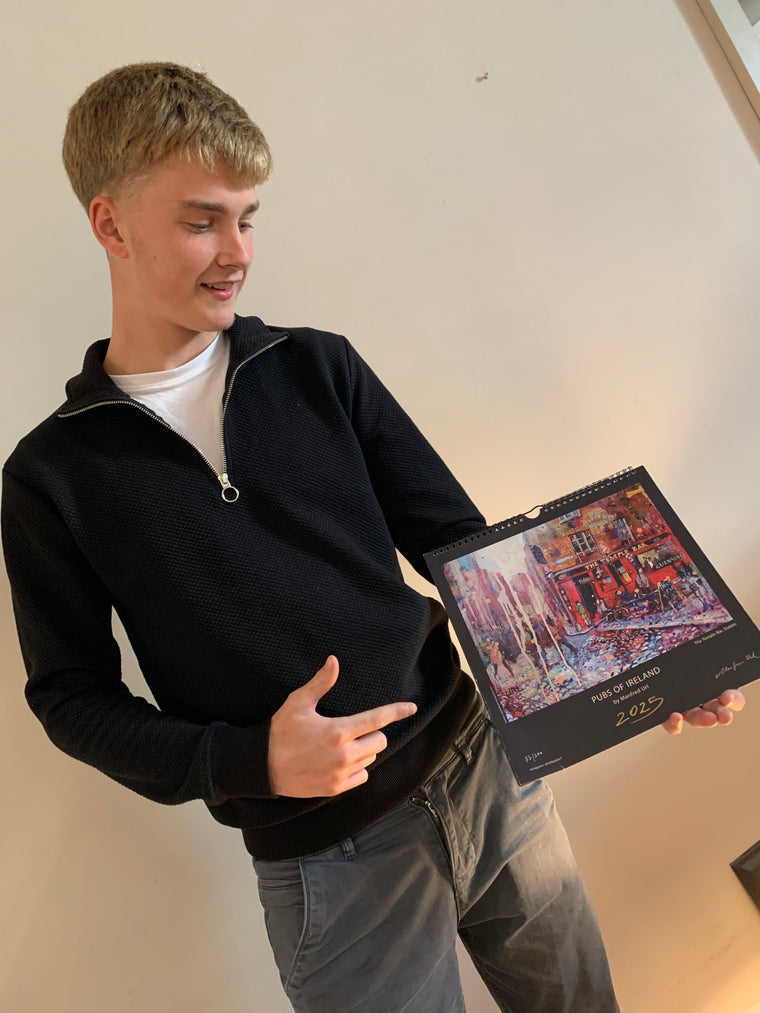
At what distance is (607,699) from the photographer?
0.79 metres

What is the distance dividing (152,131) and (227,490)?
0.39 metres

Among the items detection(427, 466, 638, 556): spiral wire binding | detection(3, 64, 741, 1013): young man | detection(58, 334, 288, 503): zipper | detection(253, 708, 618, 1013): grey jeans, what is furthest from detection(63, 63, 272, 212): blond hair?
detection(253, 708, 618, 1013): grey jeans

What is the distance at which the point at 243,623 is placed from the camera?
2.64 feet

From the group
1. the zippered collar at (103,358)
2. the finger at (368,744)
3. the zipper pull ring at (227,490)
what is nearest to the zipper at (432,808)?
the finger at (368,744)

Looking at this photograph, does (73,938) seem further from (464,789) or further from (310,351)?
(310,351)

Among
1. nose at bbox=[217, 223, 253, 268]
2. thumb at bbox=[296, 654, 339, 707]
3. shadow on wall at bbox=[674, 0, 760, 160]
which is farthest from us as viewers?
shadow on wall at bbox=[674, 0, 760, 160]

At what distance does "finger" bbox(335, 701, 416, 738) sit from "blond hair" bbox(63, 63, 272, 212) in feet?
1.97

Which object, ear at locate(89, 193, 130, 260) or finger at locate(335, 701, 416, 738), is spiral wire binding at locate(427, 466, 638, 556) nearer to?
finger at locate(335, 701, 416, 738)

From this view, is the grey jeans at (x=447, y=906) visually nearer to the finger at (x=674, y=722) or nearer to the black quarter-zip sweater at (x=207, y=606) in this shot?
the black quarter-zip sweater at (x=207, y=606)

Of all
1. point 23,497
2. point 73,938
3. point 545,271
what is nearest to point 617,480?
point 545,271

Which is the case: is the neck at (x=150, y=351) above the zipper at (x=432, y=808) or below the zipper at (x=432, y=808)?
above

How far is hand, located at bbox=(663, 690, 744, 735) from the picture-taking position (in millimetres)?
788

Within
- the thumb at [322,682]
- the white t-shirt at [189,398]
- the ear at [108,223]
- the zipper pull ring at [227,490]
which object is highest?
the ear at [108,223]

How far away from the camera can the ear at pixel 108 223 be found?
2.71ft
